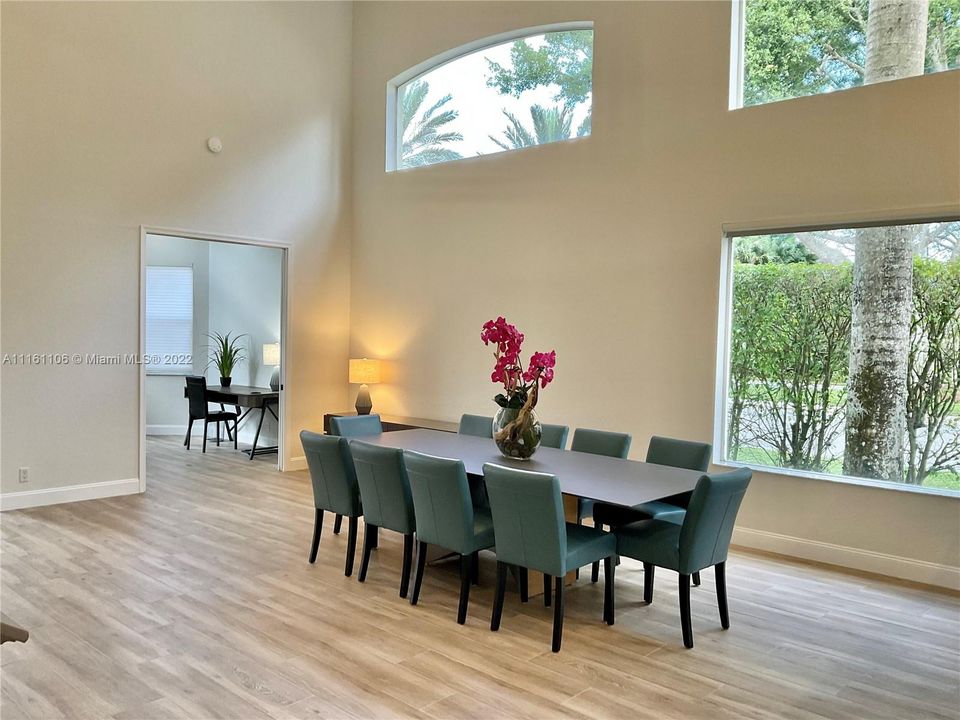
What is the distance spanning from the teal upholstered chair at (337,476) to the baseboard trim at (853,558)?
8.68 ft

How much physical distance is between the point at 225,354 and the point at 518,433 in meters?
6.13

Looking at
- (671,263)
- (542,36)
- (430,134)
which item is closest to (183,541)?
(671,263)

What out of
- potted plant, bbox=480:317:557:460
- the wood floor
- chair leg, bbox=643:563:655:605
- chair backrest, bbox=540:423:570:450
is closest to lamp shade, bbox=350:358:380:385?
the wood floor

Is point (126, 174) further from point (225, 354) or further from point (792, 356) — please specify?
point (792, 356)

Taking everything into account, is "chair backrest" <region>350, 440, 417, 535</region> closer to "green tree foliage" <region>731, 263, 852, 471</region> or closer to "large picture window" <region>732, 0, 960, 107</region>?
"green tree foliage" <region>731, 263, 852, 471</region>

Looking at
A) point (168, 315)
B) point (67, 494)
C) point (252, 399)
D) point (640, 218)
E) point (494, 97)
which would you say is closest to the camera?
point (640, 218)

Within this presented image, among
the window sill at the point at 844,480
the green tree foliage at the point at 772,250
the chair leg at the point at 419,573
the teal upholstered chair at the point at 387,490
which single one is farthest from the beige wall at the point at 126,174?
the window sill at the point at 844,480

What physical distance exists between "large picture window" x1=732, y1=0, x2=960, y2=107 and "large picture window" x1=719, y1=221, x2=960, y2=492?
961mm

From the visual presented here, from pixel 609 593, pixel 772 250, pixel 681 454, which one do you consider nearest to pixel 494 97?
pixel 772 250

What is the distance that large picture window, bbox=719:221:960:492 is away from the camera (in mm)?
4238

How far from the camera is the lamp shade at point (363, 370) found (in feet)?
23.9

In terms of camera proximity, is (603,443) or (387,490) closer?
(387,490)

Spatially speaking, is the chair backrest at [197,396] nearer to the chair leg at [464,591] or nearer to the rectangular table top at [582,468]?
the rectangular table top at [582,468]

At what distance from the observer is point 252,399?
796 centimetres
